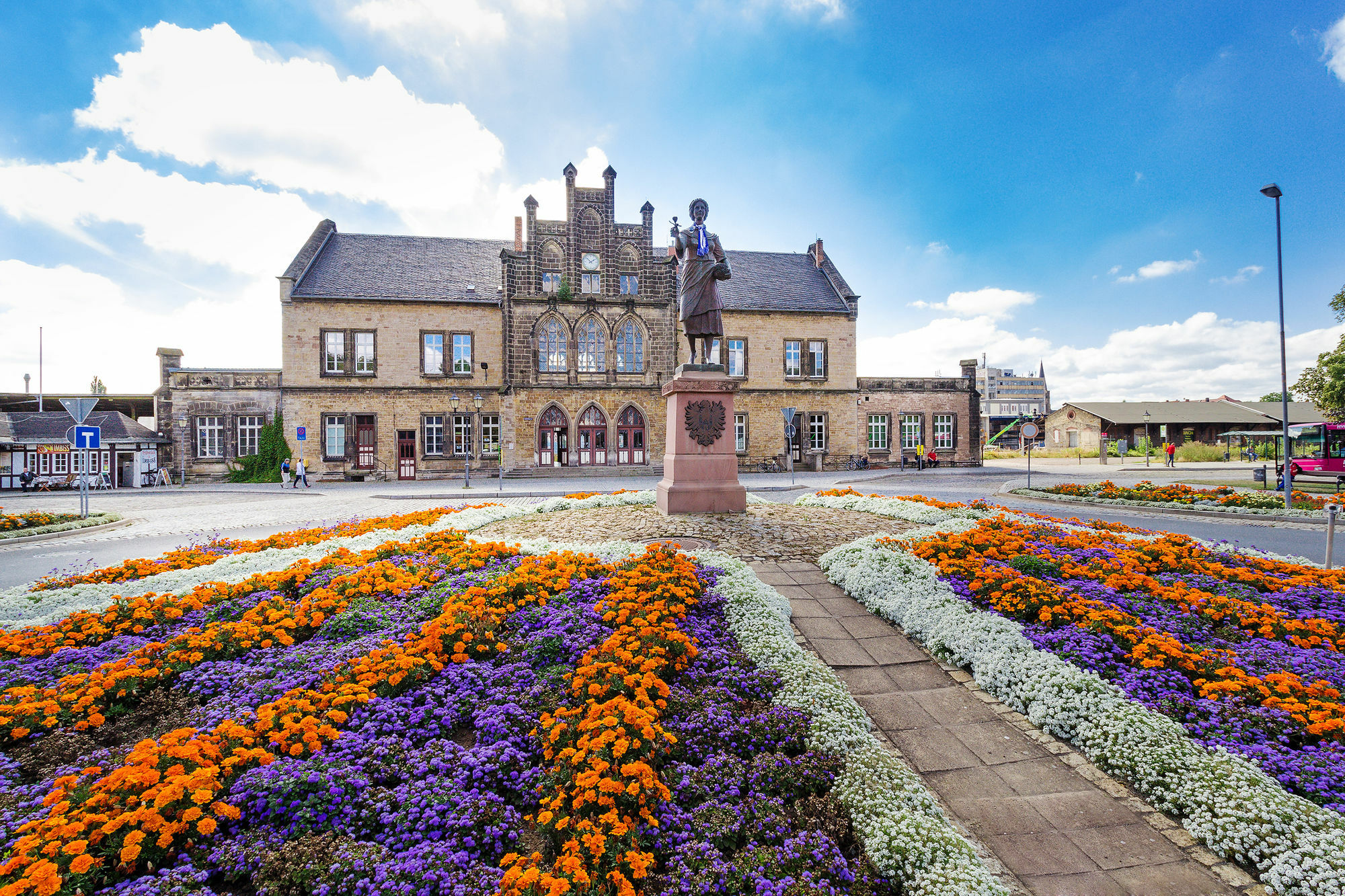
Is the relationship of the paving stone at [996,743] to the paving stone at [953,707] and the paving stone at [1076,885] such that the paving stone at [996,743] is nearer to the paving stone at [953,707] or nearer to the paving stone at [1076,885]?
the paving stone at [953,707]

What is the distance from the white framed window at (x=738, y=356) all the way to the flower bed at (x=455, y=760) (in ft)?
100

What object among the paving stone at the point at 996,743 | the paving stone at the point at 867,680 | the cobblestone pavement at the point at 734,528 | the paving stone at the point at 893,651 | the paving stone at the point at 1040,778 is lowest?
the paving stone at the point at 1040,778

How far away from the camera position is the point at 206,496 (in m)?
23.3

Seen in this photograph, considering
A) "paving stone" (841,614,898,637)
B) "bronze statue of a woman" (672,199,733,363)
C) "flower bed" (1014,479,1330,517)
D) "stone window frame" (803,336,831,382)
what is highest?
"stone window frame" (803,336,831,382)

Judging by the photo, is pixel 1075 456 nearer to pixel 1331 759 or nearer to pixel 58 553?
pixel 1331 759

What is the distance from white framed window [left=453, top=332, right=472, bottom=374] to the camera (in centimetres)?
3216

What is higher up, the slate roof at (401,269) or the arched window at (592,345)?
the slate roof at (401,269)

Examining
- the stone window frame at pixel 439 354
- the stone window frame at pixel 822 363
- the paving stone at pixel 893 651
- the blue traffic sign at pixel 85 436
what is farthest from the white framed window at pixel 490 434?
the paving stone at pixel 893 651

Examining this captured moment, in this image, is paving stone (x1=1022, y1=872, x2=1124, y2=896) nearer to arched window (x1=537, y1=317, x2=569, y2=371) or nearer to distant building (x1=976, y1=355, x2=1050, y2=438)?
arched window (x1=537, y1=317, x2=569, y2=371)

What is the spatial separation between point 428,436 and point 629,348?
1230 cm

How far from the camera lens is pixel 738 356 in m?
35.1

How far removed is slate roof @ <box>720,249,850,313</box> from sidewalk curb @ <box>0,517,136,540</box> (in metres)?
28.2

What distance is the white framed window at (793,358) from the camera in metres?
35.9

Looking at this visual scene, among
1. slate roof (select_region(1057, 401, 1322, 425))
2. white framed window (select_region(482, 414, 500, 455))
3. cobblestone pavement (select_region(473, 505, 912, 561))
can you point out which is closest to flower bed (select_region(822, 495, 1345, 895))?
cobblestone pavement (select_region(473, 505, 912, 561))
